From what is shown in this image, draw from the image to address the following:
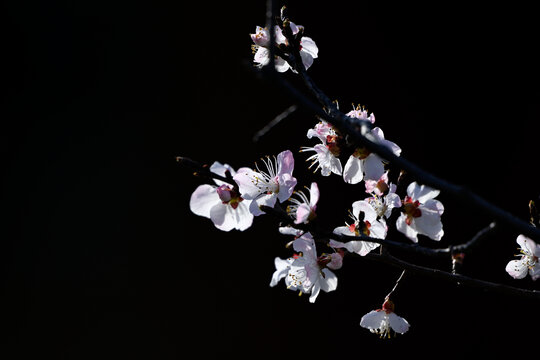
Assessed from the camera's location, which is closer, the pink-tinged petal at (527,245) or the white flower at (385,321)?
the pink-tinged petal at (527,245)

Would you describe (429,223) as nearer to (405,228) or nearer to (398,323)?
(405,228)

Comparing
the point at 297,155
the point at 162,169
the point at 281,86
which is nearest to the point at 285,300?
the point at 297,155

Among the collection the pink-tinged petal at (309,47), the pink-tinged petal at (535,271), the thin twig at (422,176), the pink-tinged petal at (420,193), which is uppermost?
the thin twig at (422,176)

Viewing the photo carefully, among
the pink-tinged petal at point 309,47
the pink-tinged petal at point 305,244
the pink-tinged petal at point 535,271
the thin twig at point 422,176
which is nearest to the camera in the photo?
the thin twig at point 422,176

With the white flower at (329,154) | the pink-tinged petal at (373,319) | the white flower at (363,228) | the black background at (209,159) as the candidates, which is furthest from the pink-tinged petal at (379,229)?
the black background at (209,159)

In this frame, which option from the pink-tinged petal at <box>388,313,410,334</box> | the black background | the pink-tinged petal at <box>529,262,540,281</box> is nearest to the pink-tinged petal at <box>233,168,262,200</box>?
the pink-tinged petal at <box>388,313,410,334</box>

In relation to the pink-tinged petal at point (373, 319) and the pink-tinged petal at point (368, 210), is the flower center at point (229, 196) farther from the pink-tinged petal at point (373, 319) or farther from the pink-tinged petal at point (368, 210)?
the pink-tinged petal at point (373, 319)
